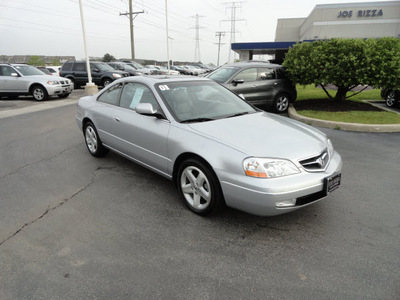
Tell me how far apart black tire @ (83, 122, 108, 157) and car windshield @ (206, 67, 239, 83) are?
4.73 m

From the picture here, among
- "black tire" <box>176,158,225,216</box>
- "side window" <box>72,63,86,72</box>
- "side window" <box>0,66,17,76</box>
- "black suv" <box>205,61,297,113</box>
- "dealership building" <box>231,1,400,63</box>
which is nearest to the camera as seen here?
"black tire" <box>176,158,225,216</box>

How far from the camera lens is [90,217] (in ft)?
10.7

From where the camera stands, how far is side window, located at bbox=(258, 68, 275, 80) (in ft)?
29.7

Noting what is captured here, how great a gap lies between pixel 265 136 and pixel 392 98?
921 centimetres

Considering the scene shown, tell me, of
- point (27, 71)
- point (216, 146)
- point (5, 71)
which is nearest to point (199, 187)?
point (216, 146)

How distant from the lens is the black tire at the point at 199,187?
297 cm

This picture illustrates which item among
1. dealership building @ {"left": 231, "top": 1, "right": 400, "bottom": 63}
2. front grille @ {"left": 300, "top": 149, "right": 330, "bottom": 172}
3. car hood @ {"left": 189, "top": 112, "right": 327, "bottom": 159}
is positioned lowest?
front grille @ {"left": 300, "top": 149, "right": 330, "bottom": 172}

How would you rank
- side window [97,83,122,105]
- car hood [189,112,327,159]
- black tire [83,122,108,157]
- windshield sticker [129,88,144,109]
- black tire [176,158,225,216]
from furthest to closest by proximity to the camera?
black tire [83,122,108,157] < side window [97,83,122,105] < windshield sticker [129,88,144,109] < black tire [176,158,225,216] < car hood [189,112,327,159]

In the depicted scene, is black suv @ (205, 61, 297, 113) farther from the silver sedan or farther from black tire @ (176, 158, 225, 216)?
black tire @ (176, 158, 225, 216)

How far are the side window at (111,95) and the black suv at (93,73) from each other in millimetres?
12844

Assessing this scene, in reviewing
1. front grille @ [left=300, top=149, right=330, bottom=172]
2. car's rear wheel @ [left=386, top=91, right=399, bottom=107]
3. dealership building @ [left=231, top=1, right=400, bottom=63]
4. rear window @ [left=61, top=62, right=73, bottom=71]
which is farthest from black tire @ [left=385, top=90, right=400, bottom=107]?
dealership building @ [left=231, top=1, right=400, bottom=63]

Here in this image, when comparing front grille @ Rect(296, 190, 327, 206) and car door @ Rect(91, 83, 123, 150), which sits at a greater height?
car door @ Rect(91, 83, 123, 150)

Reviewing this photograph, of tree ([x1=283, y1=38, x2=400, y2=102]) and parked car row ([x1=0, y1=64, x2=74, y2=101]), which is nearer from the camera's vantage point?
tree ([x1=283, y1=38, x2=400, y2=102])

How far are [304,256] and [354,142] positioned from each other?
14.7 ft
